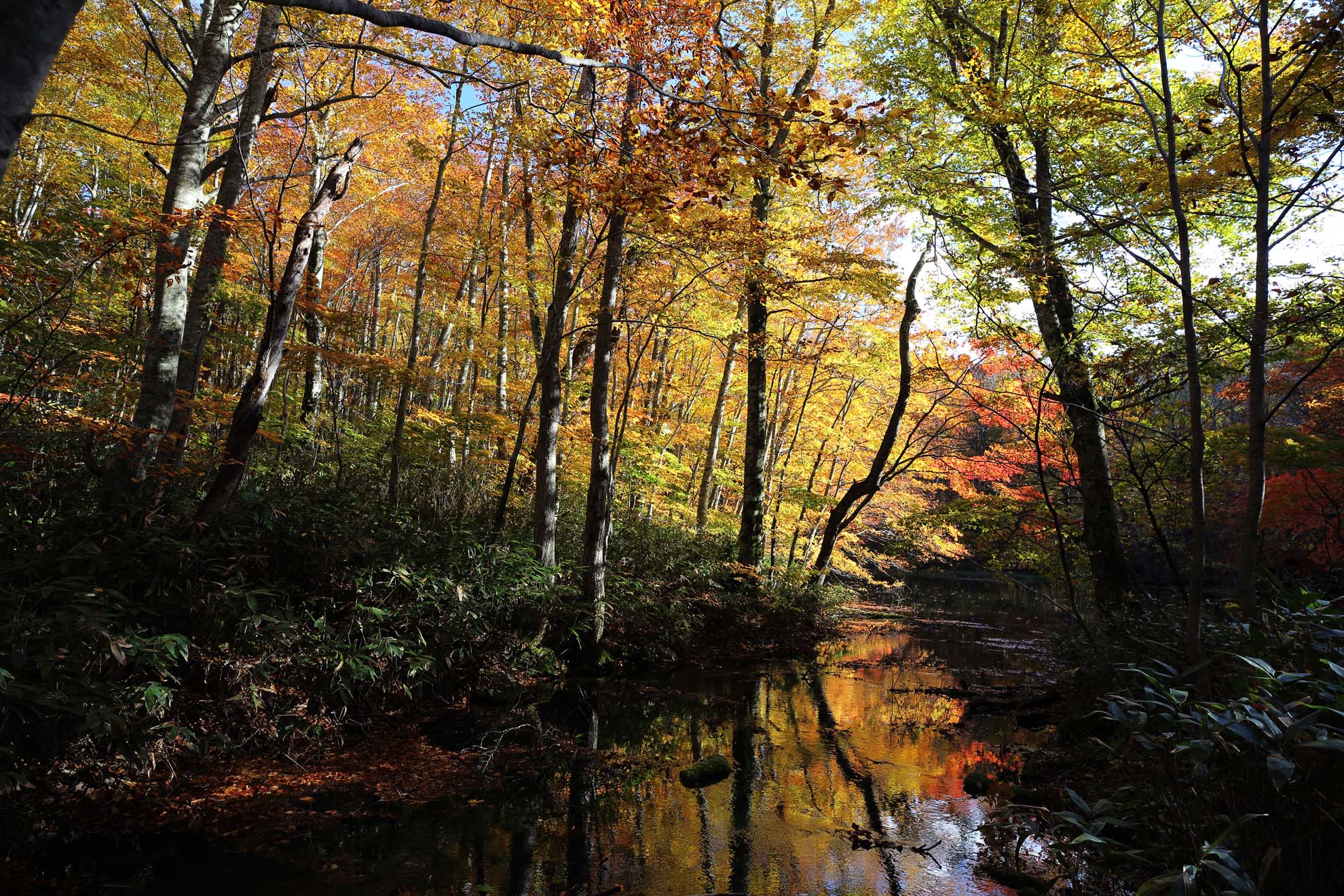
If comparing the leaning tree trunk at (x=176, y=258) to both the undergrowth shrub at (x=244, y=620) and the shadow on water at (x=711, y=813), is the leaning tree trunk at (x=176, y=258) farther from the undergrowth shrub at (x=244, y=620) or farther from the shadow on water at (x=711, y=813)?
the shadow on water at (x=711, y=813)

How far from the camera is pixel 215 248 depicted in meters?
6.28

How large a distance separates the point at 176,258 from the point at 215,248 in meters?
0.73

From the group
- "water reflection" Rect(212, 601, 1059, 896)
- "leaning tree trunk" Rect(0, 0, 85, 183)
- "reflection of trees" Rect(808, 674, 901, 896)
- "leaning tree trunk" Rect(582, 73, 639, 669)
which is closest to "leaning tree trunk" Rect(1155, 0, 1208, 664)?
"water reflection" Rect(212, 601, 1059, 896)

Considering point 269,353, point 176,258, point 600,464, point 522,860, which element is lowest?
point 522,860

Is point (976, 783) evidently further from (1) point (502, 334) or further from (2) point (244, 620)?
(1) point (502, 334)

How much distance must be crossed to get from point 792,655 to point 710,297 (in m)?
6.15

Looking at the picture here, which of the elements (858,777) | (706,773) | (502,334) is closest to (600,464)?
(706,773)

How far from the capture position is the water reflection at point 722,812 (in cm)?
350

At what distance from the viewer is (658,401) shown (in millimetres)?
16938

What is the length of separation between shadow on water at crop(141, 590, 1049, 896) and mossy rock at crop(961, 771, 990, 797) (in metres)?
0.10

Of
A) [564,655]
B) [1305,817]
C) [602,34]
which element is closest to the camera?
[1305,817]

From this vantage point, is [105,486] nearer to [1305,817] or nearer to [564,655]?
[564,655]

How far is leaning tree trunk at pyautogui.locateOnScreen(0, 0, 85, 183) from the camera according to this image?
45.0 inches

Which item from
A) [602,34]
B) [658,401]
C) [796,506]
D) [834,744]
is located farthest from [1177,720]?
[658,401]
